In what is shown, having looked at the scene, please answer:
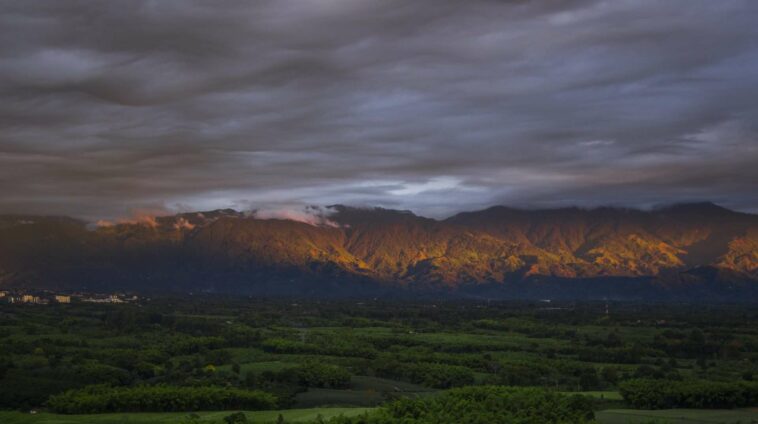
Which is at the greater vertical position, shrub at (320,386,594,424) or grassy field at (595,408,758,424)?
shrub at (320,386,594,424)

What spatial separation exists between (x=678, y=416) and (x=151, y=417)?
74260 millimetres

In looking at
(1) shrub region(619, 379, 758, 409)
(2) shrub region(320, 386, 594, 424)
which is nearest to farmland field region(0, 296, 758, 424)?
(1) shrub region(619, 379, 758, 409)

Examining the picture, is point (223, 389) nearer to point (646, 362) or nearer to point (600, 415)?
point (600, 415)

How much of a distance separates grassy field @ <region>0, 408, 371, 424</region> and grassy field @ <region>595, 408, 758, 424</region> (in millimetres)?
34290

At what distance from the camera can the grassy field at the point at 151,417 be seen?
107875 millimetres

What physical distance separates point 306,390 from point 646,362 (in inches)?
3513

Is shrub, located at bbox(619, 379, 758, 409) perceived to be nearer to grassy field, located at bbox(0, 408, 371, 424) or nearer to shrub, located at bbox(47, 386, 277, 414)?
grassy field, located at bbox(0, 408, 371, 424)

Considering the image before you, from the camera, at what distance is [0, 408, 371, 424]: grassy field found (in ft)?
354

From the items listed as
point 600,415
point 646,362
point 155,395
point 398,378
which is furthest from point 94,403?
point 646,362

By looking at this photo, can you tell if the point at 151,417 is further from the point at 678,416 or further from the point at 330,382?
the point at 678,416

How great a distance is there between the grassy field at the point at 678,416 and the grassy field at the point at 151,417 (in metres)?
34.3

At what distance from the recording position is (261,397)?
126688 millimetres

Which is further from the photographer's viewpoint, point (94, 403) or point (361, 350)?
point (361, 350)

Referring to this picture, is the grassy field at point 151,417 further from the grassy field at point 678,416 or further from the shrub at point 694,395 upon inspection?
the shrub at point 694,395
